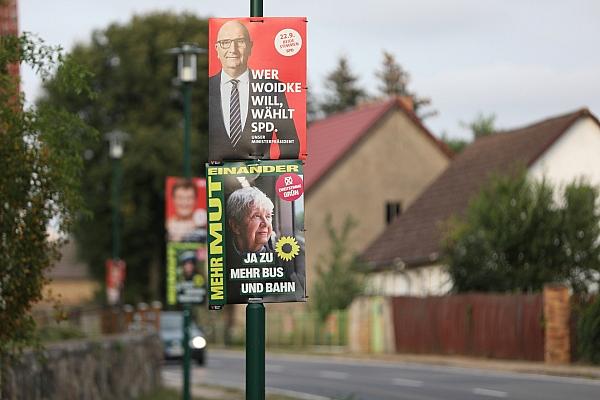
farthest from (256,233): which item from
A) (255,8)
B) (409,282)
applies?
(409,282)

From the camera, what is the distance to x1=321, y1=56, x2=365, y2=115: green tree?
355 feet

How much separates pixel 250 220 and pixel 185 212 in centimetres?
1516

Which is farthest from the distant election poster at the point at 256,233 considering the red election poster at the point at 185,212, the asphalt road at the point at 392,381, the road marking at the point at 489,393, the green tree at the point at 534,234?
the green tree at the point at 534,234

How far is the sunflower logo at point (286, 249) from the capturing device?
11047mm

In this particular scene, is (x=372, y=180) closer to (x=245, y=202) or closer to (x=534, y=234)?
(x=534, y=234)

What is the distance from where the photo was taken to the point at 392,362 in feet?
143

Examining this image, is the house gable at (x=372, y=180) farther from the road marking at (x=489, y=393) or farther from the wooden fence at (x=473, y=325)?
the road marking at (x=489, y=393)

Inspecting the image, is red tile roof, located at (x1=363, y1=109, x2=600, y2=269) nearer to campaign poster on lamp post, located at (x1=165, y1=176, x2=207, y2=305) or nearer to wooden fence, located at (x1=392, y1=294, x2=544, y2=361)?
wooden fence, located at (x1=392, y1=294, x2=544, y2=361)

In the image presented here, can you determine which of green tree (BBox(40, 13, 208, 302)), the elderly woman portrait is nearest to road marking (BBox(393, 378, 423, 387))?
the elderly woman portrait

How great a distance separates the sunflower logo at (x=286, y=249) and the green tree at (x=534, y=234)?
30796mm

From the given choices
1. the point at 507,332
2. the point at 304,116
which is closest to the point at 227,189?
the point at 304,116

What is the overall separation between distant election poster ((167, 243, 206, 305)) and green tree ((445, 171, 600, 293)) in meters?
17.4

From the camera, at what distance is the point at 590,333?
1380 inches

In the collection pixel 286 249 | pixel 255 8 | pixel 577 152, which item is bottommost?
pixel 286 249
